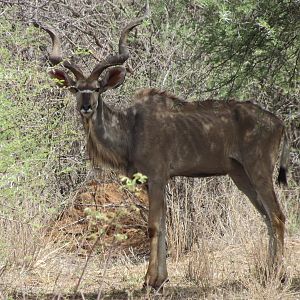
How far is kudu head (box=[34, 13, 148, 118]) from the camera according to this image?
7.51m

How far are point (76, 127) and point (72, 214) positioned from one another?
3.50ft

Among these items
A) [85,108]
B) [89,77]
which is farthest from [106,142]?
[89,77]

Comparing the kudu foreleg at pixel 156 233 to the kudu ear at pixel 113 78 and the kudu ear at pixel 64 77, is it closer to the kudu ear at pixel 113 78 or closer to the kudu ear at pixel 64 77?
the kudu ear at pixel 113 78

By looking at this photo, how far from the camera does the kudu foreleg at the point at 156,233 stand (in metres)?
7.46

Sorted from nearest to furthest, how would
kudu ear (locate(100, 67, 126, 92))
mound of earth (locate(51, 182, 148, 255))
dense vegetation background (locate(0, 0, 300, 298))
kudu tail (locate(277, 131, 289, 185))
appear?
1. dense vegetation background (locate(0, 0, 300, 298))
2. kudu ear (locate(100, 67, 126, 92))
3. kudu tail (locate(277, 131, 289, 185))
4. mound of earth (locate(51, 182, 148, 255))

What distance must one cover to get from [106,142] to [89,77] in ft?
2.10

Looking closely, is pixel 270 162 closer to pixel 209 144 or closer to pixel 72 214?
pixel 209 144

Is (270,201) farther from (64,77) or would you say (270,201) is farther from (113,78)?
(64,77)

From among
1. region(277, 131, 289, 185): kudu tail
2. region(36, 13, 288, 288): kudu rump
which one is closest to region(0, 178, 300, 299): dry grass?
region(36, 13, 288, 288): kudu rump

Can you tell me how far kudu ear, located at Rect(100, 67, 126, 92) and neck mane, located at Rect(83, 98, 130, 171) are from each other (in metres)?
0.18

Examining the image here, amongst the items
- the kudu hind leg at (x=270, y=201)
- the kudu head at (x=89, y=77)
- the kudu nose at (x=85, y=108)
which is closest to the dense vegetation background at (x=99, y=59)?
the kudu head at (x=89, y=77)

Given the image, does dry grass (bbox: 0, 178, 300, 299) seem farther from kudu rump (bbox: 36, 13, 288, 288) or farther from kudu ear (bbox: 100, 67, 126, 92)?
kudu ear (bbox: 100, 67, 126, 92)

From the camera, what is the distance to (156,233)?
7582 millimetres

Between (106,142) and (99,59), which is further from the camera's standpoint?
(99,59)
